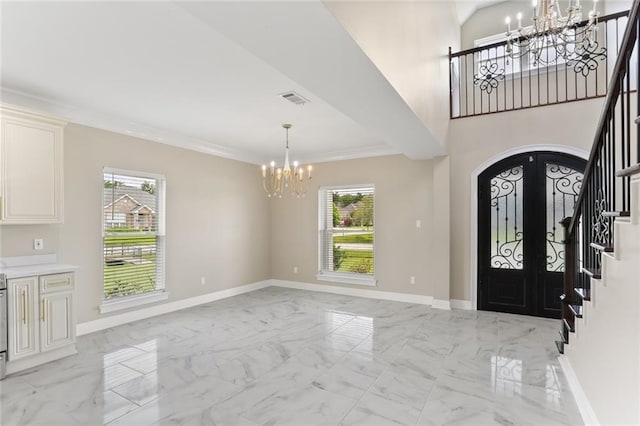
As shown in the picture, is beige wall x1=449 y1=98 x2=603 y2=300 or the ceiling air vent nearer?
the ceiling air vent

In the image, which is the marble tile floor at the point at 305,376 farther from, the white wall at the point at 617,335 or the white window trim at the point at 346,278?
the white window trim at the point at 346,278

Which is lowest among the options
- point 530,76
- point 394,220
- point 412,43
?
point 394,220

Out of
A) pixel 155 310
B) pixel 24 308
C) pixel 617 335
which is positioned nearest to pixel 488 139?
pixel 617 335

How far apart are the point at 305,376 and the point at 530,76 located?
217 inches

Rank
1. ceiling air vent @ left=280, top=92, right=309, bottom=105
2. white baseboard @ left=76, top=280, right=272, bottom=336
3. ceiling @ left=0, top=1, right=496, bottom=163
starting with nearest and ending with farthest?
ceiling @ left=0, top=1, right=496, bottom=163 → ceiling air vent @ left=280, top=92, right=309, bottom=105 → white baseboard @ left=76, top=280, right=272, bottom=336

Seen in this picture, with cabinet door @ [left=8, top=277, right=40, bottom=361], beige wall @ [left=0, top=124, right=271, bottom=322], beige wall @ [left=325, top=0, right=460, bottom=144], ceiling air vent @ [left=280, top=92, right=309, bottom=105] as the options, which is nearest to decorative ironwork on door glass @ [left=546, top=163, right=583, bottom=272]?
beige wall @ [left=325, top=0, right=460, bottom=144]

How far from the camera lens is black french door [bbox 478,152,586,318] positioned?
4688 mm

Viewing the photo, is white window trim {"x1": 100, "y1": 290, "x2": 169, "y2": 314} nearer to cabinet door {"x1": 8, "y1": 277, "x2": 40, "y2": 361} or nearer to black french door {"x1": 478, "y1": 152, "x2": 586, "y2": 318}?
cabinet door {"x1": 8, "y1": 277, "x2": 40, "y2": 361}

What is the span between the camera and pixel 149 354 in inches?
141

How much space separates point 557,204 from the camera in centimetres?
471

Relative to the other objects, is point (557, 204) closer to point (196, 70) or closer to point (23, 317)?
point (196, 70)

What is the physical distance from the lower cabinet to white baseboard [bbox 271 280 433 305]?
414 centimetres

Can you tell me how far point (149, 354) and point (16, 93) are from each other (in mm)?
3173

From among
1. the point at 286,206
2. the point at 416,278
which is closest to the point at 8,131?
the point at 286,206
